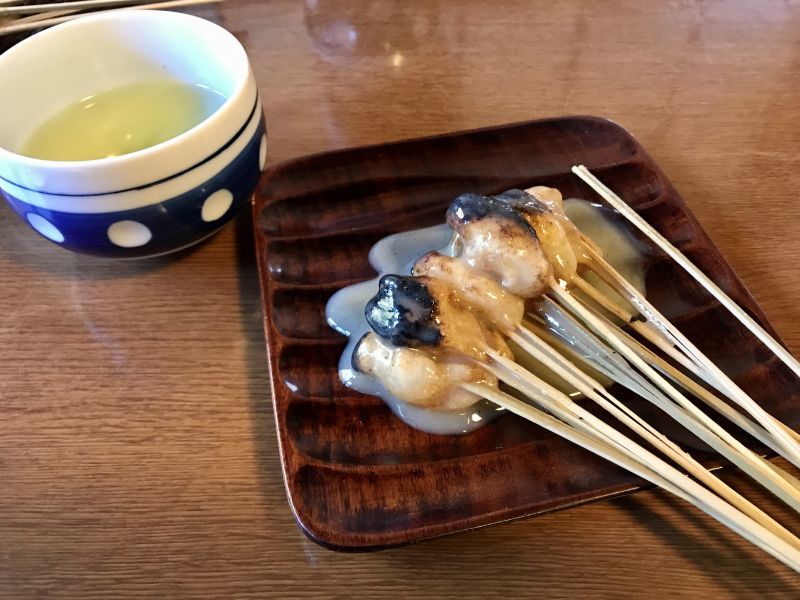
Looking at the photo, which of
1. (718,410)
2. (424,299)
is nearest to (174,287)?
(424,299)

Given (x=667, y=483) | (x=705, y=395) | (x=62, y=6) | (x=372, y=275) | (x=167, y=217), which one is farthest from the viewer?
(x=62, y=6)

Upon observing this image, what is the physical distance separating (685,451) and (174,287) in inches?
34.1

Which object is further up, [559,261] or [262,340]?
[559,261]

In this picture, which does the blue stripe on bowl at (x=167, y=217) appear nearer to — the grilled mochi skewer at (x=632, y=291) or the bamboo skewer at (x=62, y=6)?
the grilled mochi skewer at (x=632, y=291)

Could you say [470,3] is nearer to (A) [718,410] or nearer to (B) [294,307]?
(B) [294,307]

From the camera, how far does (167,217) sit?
99 cm

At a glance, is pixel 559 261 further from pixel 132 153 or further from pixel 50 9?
pixel 50 9

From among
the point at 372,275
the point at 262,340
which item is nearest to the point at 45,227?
the point at 262,340

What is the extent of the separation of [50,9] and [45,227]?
0.92m

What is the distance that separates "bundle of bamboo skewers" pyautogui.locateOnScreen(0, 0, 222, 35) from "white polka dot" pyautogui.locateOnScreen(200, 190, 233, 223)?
2.85 feet

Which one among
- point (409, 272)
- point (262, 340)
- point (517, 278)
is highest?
point (517, 278)

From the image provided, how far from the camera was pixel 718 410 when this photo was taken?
0.87 metres

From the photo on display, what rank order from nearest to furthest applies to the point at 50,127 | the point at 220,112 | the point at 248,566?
the point at 248,566 → the point at 220,112 → the point at 50,127

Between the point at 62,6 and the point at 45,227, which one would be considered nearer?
the point at 45,227
